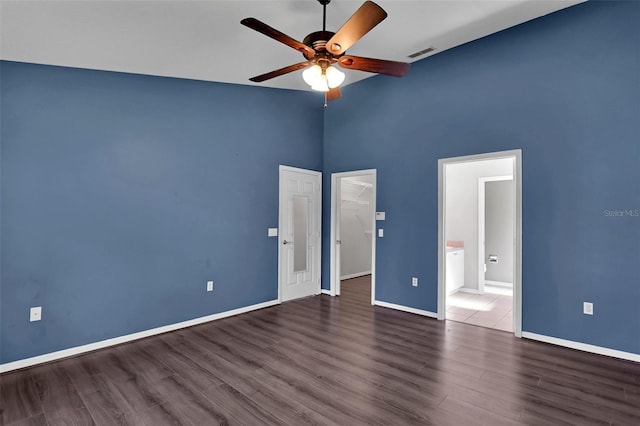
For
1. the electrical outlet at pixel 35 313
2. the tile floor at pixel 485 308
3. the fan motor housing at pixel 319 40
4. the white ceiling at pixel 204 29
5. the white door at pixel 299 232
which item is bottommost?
the tile floor at pixel 485 308

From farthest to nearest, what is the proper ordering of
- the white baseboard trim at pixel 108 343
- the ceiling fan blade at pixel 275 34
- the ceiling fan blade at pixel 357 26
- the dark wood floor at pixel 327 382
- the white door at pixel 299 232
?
the white door at pixel 299 232, the white baseboard trim at pixel 108 343, the dark wood floor at pixel 327 382, the ceiling fan blade at pixel 275 34, the ceiling fan blade at pixel 357 26

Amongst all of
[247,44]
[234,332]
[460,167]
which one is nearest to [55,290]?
[234,332]

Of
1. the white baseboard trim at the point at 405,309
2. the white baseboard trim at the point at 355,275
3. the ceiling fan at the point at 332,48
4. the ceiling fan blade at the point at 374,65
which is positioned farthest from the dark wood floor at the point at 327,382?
the white baseboard trim at the point at 355,275

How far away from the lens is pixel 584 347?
3285 millimetres

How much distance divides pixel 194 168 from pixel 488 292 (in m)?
5.60

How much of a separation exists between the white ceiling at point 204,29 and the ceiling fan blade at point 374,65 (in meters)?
0.68

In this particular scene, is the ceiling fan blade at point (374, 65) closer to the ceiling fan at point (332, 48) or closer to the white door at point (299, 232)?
the ceiling fan at point (332, 48)

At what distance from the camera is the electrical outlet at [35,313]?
3.01 meters

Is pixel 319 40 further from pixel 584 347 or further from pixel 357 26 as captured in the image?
pixel 584 347

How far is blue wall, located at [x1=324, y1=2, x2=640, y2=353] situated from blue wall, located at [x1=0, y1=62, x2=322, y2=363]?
2356 millimetres

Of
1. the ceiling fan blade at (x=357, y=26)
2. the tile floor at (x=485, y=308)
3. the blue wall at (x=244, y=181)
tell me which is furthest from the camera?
the tile floor at (x=485, y=308)

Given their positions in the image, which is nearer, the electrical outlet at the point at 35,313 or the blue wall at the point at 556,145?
the electrical outlet at the point at 35,313

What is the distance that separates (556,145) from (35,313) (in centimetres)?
568

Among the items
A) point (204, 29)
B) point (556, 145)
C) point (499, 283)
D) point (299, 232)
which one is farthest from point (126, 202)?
point (499, 283)
